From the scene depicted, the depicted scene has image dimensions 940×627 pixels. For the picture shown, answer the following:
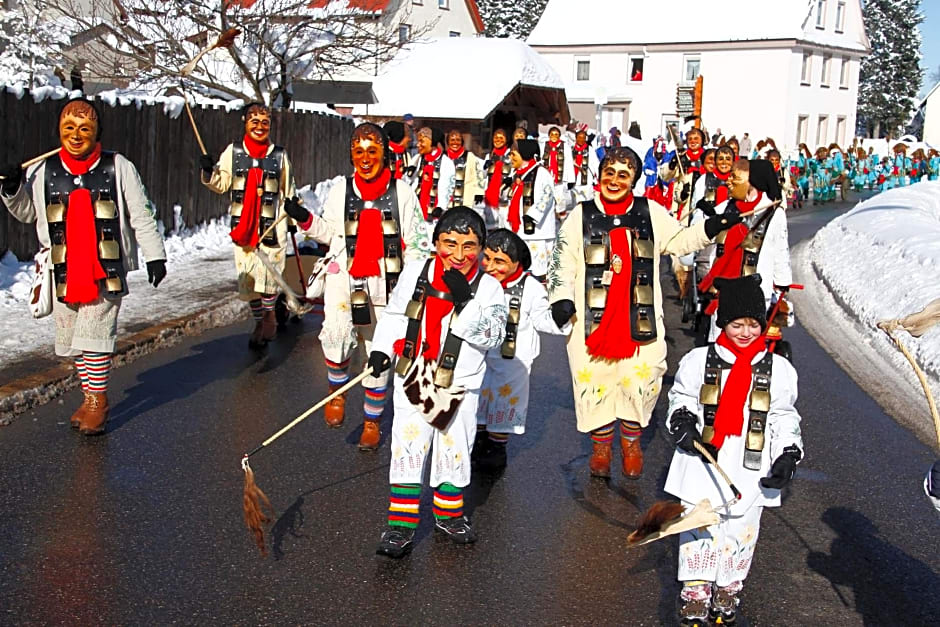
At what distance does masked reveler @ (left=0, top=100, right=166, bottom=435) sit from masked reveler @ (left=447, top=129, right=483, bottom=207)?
6.16 m

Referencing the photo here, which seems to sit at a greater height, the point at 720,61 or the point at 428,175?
the point at 720,61

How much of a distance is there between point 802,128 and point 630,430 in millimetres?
50437

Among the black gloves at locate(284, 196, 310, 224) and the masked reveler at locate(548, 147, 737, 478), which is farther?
the black gloves at locate(284, 196, 310, 224)

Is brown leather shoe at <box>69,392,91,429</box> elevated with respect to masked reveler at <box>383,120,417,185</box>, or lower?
lower

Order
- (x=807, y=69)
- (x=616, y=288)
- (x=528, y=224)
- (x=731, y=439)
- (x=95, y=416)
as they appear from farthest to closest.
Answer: (x=807, y=69), (x=528, y=224), (x=95, y=416), (x=616, y=288), (x=731, y=439)

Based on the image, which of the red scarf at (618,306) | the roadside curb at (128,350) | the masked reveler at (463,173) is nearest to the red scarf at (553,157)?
the masked reveler at (463,173)

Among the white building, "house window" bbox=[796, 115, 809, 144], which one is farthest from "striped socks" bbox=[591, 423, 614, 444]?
"house window" bbox=[796, 115, 809, 144]

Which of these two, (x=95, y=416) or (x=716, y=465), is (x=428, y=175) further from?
(x=716, y=465)

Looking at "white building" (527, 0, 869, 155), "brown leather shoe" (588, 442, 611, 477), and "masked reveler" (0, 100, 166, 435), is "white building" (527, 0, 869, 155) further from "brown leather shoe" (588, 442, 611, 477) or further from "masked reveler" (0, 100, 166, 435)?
"brown leather shoe" (588, 442, 611, 477)

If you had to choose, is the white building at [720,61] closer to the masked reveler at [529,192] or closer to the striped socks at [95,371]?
the masked reveler at [529,192]

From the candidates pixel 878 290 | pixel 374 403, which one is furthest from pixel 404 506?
pixel 878 290

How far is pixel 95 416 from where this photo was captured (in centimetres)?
663

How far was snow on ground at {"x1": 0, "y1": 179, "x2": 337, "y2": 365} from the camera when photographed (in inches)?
340

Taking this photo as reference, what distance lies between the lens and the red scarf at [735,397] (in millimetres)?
4215
